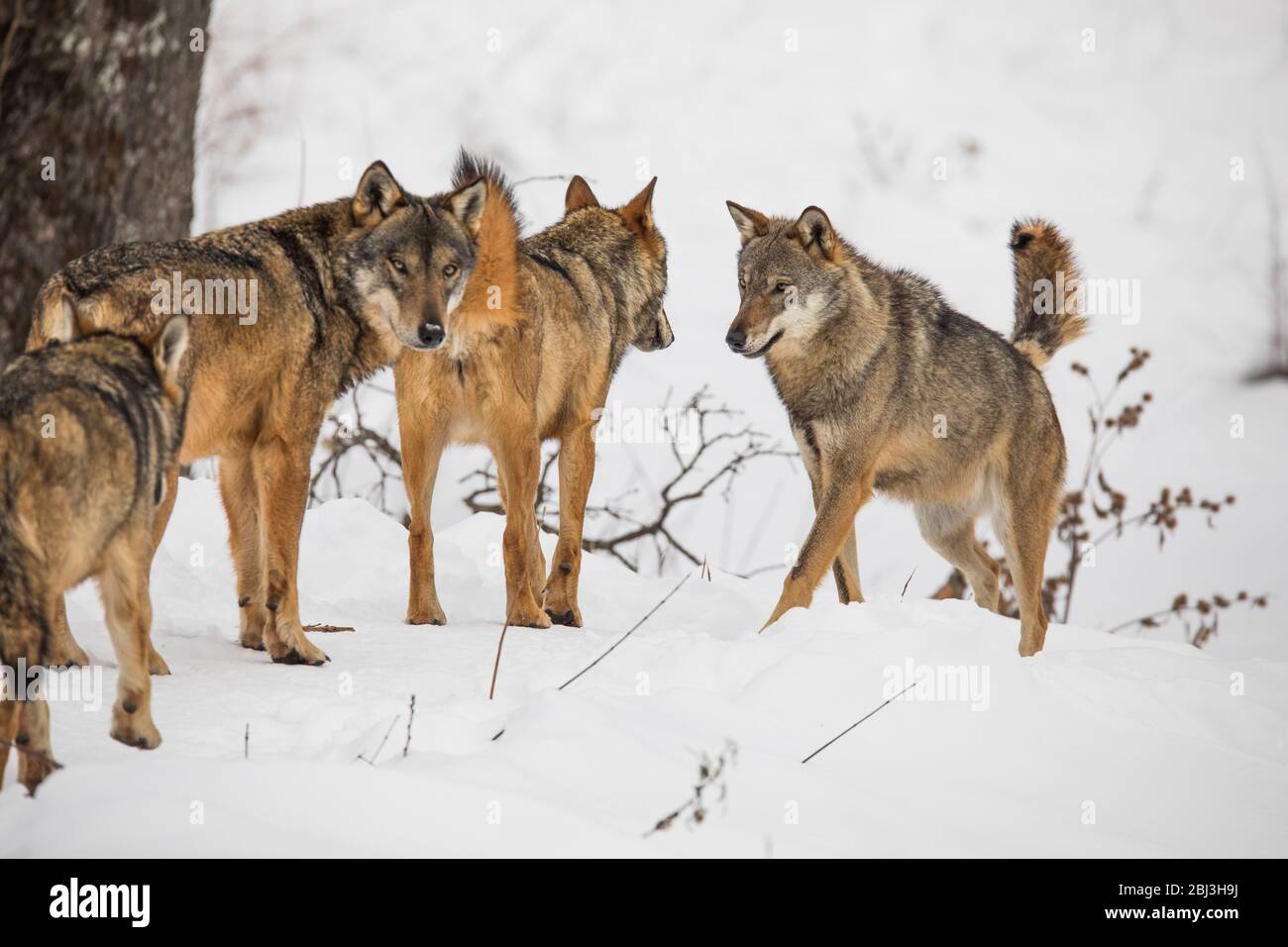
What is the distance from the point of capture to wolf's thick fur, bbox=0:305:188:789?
2.93 m

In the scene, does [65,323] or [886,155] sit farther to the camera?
[886,155]

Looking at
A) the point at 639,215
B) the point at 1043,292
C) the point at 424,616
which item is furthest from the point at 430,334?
the point at 1043,292

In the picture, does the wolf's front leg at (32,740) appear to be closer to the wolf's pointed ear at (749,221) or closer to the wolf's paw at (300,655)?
the wolf's paw at (300,655)

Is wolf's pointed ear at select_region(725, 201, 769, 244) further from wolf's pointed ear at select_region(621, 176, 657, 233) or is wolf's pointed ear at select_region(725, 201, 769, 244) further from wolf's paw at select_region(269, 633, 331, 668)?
wolf's paw at select_region(269, 633, 331, 668)

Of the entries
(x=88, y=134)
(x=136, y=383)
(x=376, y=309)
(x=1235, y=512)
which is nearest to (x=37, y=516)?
(x=136, y=383)

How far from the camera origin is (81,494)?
3.09 metres

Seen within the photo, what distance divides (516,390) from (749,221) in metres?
1.68

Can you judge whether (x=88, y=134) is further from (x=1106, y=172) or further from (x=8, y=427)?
(x=1106, y=172)

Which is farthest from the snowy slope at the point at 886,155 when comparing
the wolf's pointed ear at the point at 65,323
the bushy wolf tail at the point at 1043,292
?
the wolf's pointed ear at the point at 65,323

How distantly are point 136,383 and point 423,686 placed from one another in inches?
52.1

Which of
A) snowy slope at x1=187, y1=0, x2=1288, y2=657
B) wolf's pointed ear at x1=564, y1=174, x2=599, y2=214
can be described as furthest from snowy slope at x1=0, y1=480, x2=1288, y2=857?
snowy slope at x1=187, y1=0, x2=1288, y2=657

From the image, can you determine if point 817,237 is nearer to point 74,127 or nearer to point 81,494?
point 74,127

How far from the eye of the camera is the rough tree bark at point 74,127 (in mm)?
6535

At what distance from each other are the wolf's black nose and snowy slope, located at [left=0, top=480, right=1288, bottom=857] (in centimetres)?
112
